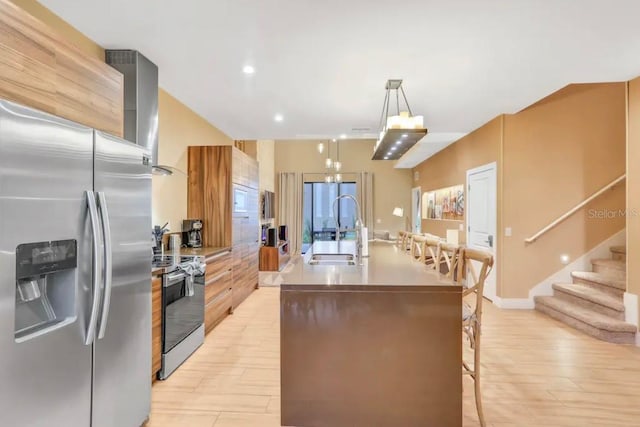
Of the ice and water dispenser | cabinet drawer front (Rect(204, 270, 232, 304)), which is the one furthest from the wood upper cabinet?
cabinet drawer front (Rect(204, 270, 232, 304))

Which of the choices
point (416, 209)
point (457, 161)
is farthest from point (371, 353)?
point (416, 209)

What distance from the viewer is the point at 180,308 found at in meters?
2.95

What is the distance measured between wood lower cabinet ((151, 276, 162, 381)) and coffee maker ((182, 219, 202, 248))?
1588 millimetres

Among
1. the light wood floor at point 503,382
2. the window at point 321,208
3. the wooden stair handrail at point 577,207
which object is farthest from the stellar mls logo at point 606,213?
the window at point 321,208

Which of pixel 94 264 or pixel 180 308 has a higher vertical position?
pixel 94 264

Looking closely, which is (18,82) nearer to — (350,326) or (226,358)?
(350,326)

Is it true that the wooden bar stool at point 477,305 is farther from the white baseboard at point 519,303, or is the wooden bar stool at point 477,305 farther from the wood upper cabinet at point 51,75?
the white baseboard at point 519,303

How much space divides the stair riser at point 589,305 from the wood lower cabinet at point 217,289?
4.50m

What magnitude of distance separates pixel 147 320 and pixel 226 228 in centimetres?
237

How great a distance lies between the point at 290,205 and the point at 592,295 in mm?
8210

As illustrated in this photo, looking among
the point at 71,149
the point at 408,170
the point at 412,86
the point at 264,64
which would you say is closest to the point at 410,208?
the point at 408,170

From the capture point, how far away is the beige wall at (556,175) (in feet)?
15.1

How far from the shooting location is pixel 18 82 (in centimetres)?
135

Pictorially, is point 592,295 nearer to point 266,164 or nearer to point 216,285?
point 216,285
